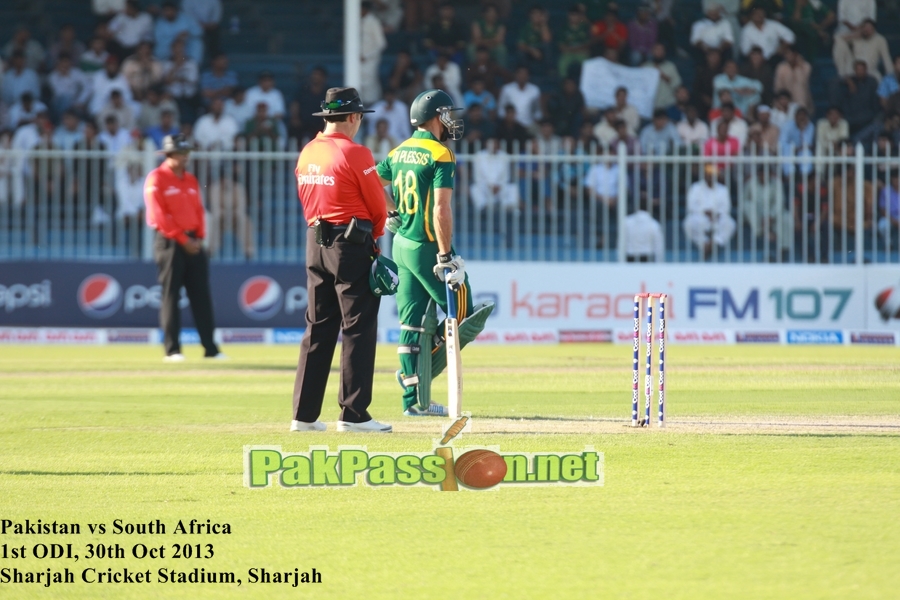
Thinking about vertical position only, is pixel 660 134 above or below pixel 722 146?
above

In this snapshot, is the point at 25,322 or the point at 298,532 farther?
the point at 25,322

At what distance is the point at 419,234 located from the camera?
1041cm

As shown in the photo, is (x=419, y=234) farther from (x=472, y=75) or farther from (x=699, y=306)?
(x=472, y=75)

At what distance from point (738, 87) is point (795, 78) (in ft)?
3.34

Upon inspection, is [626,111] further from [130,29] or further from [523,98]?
[130,29]

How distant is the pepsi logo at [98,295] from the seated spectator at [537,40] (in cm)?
846

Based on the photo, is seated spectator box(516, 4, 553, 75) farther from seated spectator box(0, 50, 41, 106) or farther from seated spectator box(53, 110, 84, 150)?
seated spectator box(0, 50, 41, 106)

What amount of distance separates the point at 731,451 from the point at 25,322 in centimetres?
1369

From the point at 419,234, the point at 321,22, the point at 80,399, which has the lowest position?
the point at 80,399

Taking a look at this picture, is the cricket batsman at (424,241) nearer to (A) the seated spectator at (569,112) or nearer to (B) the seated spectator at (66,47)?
(A) the seated spectator at (569,112)

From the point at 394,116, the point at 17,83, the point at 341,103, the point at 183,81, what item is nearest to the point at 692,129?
the point at 394,116

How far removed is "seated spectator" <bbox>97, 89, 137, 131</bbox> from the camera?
2222 cm

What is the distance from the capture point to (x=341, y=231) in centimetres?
939

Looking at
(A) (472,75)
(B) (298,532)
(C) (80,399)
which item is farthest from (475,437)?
(A) (472,75)
